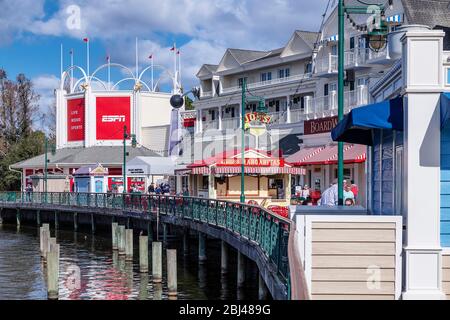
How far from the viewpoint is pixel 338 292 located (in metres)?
10.2

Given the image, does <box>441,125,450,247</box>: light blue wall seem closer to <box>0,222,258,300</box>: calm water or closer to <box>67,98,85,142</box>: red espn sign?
<box>0,222,258,300</box>: calm water

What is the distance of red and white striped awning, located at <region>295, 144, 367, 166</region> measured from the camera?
34.8 m

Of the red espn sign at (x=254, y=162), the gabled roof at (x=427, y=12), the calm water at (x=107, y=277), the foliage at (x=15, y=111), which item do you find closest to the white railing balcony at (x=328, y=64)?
the gabled roof at (x=427, y=12)

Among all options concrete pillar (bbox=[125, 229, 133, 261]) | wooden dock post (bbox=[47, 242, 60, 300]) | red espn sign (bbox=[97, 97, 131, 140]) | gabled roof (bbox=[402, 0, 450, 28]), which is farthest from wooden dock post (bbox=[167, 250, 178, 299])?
red espn sign (bbox=[97, 97, 131, 140])

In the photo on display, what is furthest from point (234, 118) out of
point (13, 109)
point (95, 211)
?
point (13, 109)

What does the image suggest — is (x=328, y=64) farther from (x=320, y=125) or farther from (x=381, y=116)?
(x=381, y=116)

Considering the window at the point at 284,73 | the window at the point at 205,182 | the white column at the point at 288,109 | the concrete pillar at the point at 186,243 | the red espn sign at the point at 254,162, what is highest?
the window at the point at 284,73

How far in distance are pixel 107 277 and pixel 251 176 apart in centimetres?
766

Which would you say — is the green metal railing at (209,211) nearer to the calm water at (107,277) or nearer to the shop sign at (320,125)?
the calm water at (107,277)

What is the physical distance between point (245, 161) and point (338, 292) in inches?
821

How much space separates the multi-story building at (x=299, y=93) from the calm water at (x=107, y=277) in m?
9.55

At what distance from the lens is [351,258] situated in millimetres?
10164

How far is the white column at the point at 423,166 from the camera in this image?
33.4 ft

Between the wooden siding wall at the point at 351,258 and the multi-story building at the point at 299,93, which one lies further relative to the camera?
the multi-story building at the point at 299,93
